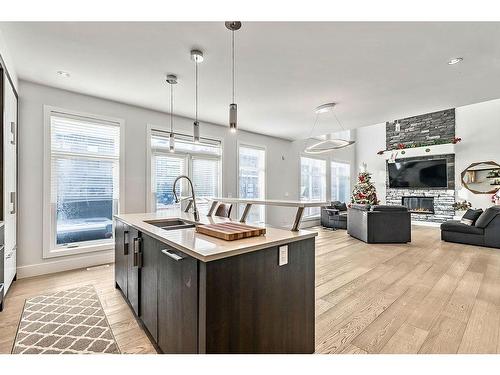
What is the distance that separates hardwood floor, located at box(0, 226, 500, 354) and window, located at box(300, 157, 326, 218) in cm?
362

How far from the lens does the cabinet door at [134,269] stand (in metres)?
2.04

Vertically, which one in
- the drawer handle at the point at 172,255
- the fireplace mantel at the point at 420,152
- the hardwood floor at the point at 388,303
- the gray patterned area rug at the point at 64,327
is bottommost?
the gray patterned area rug at the point at 64,327

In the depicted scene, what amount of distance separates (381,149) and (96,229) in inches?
376

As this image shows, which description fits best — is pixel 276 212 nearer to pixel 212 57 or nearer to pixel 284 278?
pixel 212 57

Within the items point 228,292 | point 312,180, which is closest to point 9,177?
point 228,292

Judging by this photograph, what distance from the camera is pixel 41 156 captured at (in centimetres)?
344

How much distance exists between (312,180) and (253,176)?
2.71 m

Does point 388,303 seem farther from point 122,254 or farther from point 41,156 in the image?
point 41,156

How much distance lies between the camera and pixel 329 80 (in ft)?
10.6

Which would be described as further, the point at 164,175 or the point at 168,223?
the point at 164,175

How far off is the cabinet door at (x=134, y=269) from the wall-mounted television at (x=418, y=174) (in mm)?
9032

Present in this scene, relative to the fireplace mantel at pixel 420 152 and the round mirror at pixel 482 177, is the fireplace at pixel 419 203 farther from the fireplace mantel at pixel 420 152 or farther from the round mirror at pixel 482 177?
the fireplace mantel at pixel 420 152

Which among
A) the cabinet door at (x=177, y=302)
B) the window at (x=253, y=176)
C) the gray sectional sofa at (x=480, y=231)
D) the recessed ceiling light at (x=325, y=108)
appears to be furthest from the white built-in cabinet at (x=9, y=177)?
the gray sectional sofa at (x=480, y=231)
